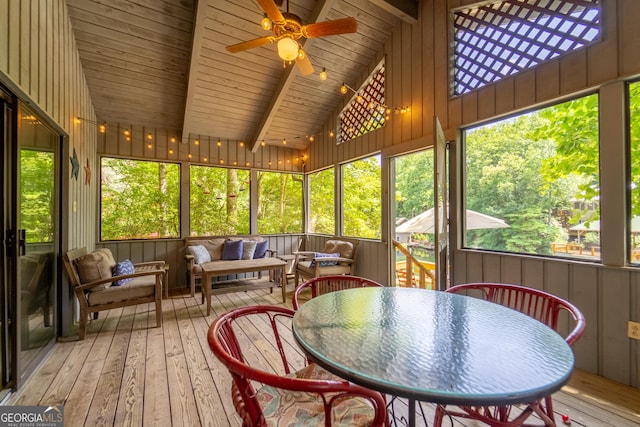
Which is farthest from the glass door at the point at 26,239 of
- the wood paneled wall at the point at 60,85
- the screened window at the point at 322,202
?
the screened window at the point at 322,202

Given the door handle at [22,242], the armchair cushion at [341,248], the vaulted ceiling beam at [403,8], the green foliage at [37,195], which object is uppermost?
the vaulted ceiling beam at [403,8]

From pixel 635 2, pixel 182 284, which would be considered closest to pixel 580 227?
pixel 635 2

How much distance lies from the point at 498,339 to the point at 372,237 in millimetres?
3446

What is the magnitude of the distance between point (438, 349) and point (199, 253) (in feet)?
13.6

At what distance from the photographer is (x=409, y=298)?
62.7 inches

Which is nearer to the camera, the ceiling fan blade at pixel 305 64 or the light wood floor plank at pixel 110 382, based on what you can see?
the light wood floor plank at pixel 110 382

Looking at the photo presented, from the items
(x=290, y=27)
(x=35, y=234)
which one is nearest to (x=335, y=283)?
(x=290, y=27)

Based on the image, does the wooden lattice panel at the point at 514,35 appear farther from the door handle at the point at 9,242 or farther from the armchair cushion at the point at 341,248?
the door handle at the point at 9,242

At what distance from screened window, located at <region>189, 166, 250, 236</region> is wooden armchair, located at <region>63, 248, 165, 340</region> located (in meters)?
2.01

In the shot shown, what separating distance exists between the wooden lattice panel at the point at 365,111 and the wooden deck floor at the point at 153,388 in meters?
3.39

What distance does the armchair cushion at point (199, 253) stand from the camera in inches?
171

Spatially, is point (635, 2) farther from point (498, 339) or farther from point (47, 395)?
point (47, 395)

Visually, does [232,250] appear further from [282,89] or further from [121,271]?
[282,89]

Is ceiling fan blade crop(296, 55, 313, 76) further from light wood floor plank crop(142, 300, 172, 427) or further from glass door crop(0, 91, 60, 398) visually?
light wood floor plank crop(142, 300, 172, 427)
